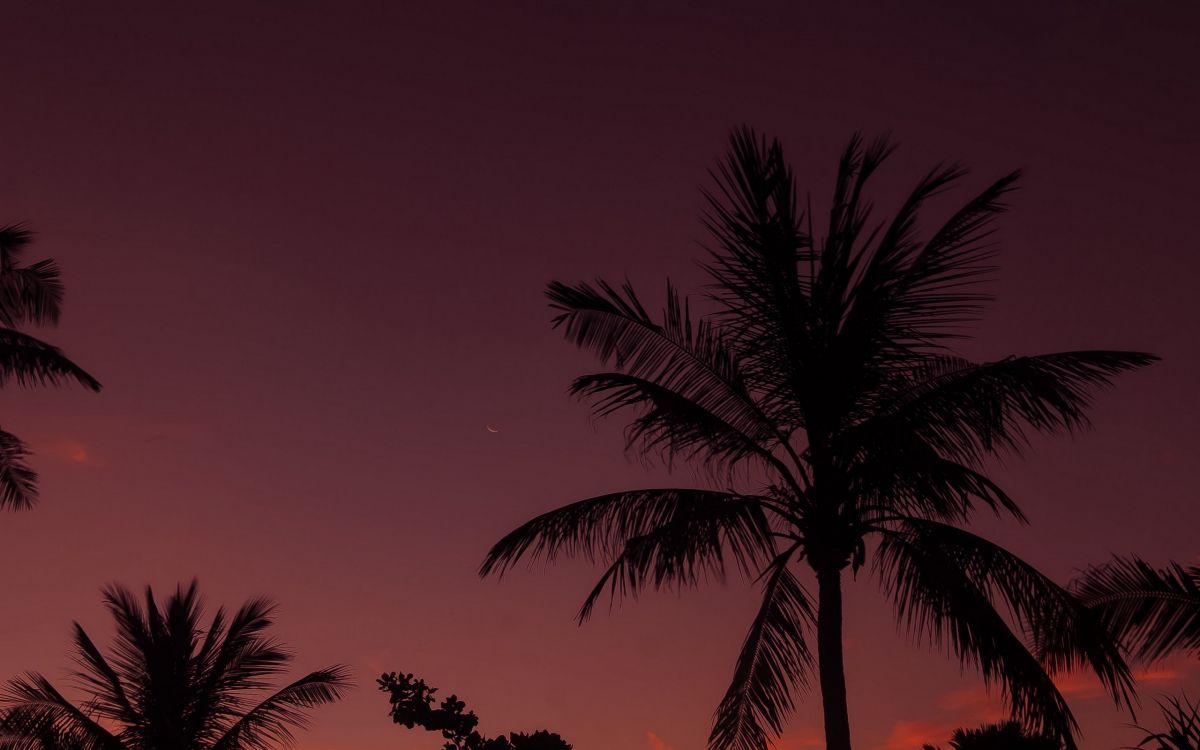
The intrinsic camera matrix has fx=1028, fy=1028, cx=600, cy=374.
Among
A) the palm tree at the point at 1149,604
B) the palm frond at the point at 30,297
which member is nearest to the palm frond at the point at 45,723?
the palm frond at the point at 30,297

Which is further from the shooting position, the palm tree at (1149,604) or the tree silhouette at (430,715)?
the tree silhouette at (430,715)

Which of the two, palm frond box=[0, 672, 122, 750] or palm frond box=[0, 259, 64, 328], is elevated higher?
palm frond box=[0, 259, 64, 328]

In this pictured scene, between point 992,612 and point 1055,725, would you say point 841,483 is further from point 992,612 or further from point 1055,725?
point 1055,725

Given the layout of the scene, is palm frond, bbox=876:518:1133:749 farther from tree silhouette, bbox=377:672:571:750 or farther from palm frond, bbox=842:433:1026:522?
tree silhouette, bbox=377:672:571:750

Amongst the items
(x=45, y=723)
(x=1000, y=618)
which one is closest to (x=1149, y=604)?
(x=1000, y=618)

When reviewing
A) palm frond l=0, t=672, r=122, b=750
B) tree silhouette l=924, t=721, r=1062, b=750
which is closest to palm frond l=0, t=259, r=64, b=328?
palm frond l=0, t=672, r=122, b=750

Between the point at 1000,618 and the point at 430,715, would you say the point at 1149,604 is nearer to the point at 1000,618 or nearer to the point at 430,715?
the point at 1000,618

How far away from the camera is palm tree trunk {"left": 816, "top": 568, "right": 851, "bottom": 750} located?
30.4 feet

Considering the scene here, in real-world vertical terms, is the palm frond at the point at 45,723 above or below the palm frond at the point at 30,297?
below

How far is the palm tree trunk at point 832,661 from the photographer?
9.27 m

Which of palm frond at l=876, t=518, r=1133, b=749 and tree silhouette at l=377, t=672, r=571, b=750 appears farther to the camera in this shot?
tree silhouette at l=377, t=672, r=571, b=750

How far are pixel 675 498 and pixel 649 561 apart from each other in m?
0.73

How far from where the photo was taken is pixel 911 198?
10.6 m

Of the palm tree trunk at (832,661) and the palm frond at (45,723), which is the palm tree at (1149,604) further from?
the palm frond at (45,723)
